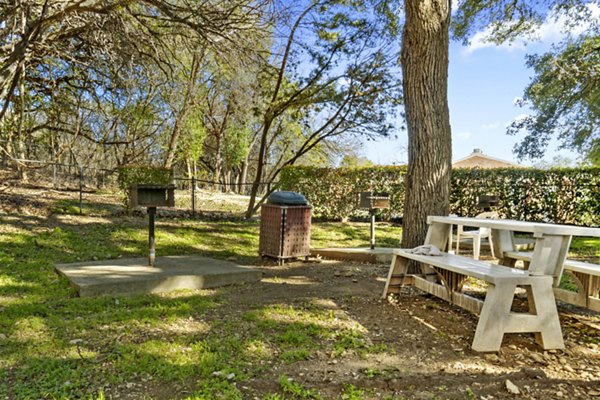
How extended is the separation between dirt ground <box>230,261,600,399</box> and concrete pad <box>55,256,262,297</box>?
2.12ft

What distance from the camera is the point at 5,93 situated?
500 centimetres

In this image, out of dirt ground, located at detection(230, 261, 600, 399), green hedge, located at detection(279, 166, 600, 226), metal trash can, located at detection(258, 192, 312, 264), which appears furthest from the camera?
green hedge, located at detection(279, 166, 600, 226)

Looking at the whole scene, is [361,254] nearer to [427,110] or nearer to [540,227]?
[427,110]

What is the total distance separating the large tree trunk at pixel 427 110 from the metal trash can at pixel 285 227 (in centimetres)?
206

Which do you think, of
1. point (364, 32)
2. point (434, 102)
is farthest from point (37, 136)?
point (434, 102)

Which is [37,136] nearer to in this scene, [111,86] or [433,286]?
[111,86]

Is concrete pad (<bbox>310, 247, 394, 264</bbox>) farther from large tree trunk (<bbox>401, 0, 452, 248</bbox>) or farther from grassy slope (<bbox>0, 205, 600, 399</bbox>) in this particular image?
grassy slope (<bbox>0, 205, 600, 399</bbox>)

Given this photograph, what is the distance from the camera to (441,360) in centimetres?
239

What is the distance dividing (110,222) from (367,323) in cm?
594

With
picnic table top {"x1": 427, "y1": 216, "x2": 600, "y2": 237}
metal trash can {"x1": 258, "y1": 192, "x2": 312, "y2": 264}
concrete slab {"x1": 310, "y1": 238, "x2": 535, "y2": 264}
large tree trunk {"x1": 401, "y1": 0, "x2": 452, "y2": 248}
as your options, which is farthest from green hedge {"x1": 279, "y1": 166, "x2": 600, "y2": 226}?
picnic table top {"x1": 427, "y1": 216, "x2": 600, "y2": 237}

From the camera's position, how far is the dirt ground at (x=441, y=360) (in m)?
2.07

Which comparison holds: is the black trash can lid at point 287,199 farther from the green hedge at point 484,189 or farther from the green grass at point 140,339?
the green hedge at point 484,189

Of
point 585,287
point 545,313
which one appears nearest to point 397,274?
point 545,313

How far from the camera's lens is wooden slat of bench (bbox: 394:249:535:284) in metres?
2.45
